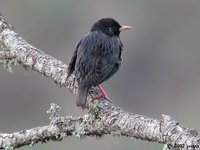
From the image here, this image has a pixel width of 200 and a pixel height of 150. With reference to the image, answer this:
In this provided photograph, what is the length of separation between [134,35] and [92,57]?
17.3 metres

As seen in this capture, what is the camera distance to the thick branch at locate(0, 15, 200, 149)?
260 inches

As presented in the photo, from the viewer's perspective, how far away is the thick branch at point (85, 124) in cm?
661

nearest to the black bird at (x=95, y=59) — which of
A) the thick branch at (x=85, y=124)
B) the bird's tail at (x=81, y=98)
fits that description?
the bird's tail at (x=81, y=98)

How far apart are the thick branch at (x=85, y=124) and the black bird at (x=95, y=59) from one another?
0.11 meters

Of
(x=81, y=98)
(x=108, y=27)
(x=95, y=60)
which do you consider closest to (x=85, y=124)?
(x=81, y=98)

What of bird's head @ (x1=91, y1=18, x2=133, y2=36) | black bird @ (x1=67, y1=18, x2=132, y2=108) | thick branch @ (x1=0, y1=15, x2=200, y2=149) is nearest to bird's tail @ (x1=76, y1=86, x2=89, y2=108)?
black bird @ (x1=67, y1=18, x2=132, y2=108)

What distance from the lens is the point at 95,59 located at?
8.88 metres

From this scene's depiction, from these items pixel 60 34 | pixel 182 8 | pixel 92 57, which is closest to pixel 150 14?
pixel 182 8

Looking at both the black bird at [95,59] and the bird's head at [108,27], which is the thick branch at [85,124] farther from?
the bird's head at [108,27]

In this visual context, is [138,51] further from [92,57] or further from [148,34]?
[92,57]

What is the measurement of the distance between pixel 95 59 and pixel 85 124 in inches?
64.5

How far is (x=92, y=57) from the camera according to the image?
29.2 feet

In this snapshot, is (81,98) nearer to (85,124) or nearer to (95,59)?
(85,124)

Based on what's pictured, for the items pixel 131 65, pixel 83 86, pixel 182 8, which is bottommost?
pixel 83 86
